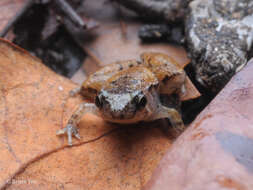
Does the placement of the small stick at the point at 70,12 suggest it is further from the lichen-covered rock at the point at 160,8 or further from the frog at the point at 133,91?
the frog at the point at 133,91

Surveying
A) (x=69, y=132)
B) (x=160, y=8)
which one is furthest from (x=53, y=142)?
(x=160, y=8)

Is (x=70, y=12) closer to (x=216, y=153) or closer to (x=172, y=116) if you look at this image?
(x=172, y=116)

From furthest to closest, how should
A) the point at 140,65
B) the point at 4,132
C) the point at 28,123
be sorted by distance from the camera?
the point at 140,65, the point at 28,123, the point at 4,132

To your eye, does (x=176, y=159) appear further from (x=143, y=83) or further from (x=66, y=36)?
(x=66, y=36)

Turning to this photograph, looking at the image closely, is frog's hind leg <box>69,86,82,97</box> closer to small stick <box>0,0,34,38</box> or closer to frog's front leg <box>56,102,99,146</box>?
frog's front leg <box>56,102,99,146</box>

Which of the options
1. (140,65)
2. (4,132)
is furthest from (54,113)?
(140,65)

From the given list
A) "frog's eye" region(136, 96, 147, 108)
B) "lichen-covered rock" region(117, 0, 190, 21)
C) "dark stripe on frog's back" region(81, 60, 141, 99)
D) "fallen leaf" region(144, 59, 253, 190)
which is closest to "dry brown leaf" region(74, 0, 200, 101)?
"lichen-covered rock" region(117, 0, 190, 21)
